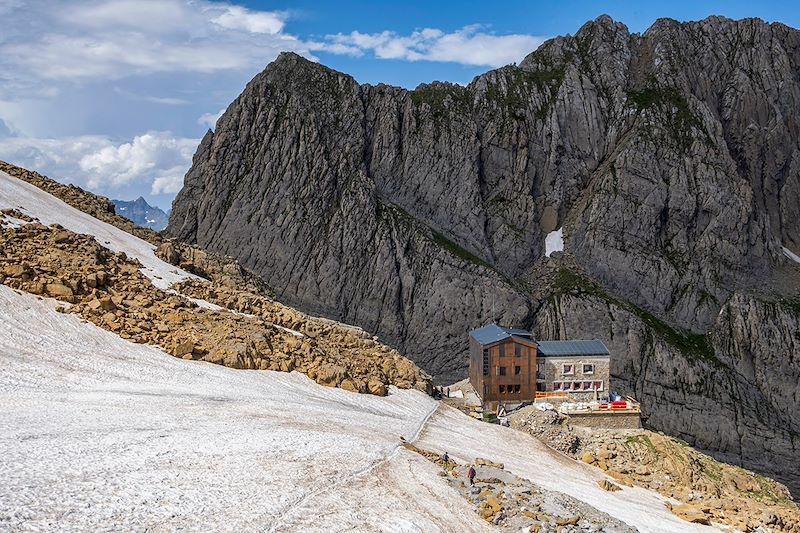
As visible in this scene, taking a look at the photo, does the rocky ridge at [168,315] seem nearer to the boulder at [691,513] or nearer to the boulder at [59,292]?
the boulder at [59,292]

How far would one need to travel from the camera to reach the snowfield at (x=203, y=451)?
1822 centimetres

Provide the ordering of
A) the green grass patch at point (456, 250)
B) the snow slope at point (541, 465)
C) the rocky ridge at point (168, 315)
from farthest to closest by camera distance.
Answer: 1. the green grass patch at point (456, 250)
2. the rocky ridge at point (168, 315)
3. the snow slope at point (541, 465)

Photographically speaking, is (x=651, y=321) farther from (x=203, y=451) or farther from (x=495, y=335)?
(x=203, y=451)

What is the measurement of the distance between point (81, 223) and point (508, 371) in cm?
4242

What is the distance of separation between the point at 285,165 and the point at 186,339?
335 ft

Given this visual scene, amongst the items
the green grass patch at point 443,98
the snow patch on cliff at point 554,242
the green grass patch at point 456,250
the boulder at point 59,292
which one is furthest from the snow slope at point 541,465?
the green grass patch at point 443,98

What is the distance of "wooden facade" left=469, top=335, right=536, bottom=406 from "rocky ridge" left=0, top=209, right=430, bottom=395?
17.1 m

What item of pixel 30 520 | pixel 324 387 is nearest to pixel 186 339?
pixel 324 387

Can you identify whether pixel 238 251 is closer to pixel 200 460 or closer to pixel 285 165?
pixel 285 165

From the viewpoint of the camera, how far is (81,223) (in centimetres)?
5228

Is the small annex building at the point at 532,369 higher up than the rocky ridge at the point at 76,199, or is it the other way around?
the rocky ridge at the point at 76,199

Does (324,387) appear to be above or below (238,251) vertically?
below

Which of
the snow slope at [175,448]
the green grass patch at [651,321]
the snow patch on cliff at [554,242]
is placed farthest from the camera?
the snow patch on cliff at [554,242]

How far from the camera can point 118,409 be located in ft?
85.7
